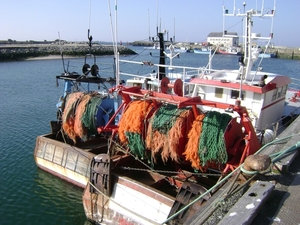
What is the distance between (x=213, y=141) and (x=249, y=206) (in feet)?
13.5

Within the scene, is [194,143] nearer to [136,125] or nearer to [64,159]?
[136,125]

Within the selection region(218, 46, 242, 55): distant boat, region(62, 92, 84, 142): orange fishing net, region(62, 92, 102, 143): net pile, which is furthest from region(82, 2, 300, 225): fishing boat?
region(218, 46, 242, 55): distant boat

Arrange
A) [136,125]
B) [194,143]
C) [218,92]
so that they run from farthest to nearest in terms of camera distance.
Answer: [218,92], [136,125], [194,143]

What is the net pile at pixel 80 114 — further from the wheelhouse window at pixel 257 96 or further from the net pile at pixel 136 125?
the wheelhouse window at pixel 257 96

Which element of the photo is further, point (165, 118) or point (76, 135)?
point (76, 135)

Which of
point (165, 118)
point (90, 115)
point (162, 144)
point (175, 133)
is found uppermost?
point (165, 118)

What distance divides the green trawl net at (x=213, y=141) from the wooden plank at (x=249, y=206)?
3599 mm

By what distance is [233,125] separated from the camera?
779cm

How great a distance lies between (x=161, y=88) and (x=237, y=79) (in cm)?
327

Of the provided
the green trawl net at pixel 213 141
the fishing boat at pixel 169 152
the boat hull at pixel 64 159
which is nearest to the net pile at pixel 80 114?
the boat hull at pixel 64 159

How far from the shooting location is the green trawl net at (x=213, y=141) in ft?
23.5

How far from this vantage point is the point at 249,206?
3105 millimetres

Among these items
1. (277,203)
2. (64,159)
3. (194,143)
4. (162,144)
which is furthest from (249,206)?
(64,159)

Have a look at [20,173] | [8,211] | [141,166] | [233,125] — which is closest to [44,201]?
[8,211]
